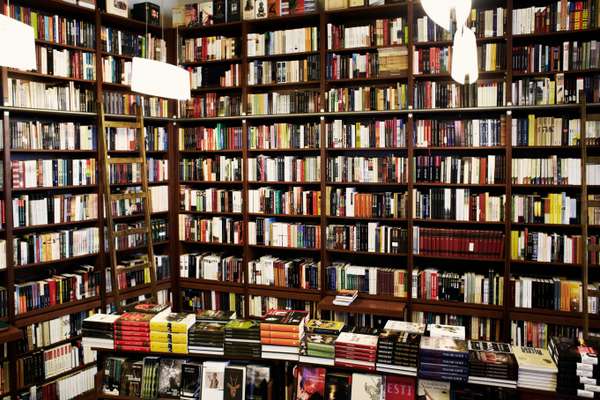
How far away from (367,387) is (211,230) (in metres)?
3.01

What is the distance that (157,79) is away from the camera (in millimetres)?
3139

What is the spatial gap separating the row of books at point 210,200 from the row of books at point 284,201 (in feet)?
0.52

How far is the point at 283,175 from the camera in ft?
16.2

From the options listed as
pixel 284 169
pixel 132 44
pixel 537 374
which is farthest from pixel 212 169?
pixel 537 374

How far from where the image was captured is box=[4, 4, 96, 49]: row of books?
4.01m

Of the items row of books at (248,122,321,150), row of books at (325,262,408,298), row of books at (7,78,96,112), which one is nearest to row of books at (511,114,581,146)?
row of books at (325,262,408,298)

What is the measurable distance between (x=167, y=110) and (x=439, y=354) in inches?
150

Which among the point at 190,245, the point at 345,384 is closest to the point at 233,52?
the point at 190,245

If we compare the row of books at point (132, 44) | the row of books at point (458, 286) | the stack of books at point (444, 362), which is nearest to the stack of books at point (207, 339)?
the stack of books at point (444, 362)

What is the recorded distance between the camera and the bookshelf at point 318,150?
416 cm

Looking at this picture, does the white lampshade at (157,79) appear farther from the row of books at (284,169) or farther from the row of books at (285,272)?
the row of books at (285,272)

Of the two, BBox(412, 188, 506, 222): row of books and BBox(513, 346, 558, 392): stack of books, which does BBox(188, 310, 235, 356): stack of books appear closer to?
BBox(513, 346, 558, 392): stack of books

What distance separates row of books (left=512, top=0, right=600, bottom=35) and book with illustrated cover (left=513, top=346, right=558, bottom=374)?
2685 mm

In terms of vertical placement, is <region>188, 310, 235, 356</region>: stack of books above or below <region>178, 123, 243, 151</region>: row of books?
below
